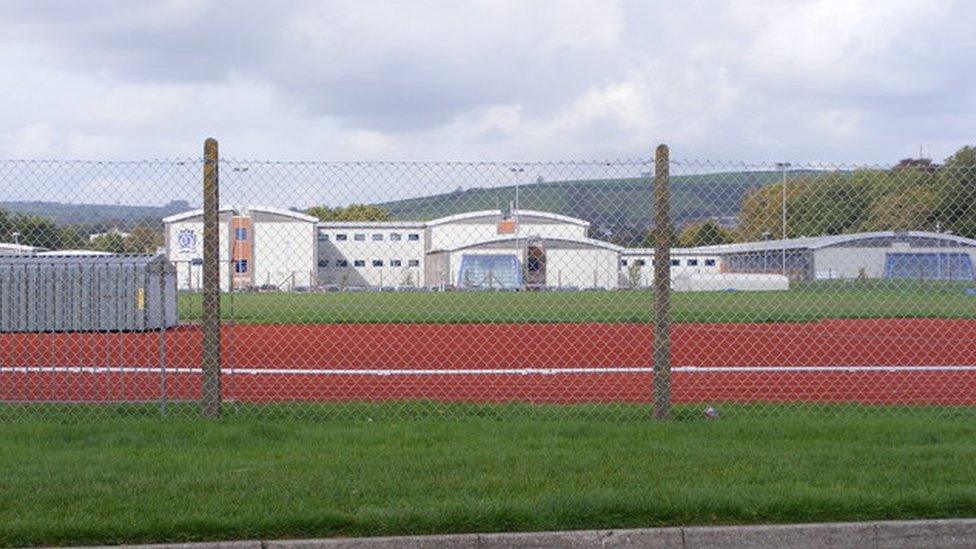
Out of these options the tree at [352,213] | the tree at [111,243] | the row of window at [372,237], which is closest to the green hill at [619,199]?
the tree at [352,213]

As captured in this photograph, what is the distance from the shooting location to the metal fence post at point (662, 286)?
398 inches

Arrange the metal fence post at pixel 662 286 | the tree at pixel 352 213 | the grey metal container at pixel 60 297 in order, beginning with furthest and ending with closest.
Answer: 1. the grey metal container at pixel 60 297
2. the tree at pixel 352 213
3. the metal fence post at pixel 662 286

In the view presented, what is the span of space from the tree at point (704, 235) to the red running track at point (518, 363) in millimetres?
1989

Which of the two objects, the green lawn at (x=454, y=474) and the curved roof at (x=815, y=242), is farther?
the curved roof at (x=815, y=242)

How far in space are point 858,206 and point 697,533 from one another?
5.46 metres

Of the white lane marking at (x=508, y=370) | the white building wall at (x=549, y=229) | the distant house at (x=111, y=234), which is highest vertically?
the white building wall at (x=549, y=229)

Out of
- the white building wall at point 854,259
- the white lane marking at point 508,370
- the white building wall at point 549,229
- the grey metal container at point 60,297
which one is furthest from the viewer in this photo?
the grey metal container at point 60,297

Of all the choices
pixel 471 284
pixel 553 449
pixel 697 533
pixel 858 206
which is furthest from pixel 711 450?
pixel 471 284

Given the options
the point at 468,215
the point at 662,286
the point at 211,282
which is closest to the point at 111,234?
the point at 211,282

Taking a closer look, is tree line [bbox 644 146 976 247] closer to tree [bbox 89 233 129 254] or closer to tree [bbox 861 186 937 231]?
tree [bbox 861 186 937 231]

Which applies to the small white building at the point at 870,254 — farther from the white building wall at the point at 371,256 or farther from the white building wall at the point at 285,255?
the white building wall at the point at 285,255

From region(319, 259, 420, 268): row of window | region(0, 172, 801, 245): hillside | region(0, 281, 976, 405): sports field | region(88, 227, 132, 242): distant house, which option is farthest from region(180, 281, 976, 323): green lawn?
region(0, 172, 801, 245): hillside

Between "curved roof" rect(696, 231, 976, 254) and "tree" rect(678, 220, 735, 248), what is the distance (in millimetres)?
120

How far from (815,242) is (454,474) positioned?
517 cm
